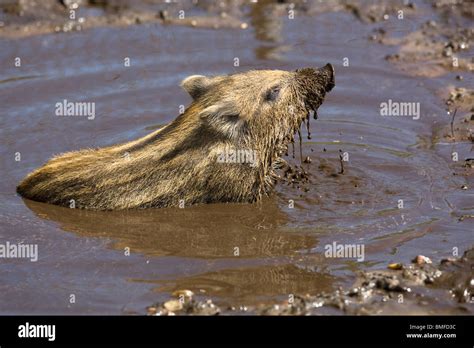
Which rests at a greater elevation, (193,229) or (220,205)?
(220,205)

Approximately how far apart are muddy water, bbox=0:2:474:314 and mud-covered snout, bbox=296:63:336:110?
906 millimetres

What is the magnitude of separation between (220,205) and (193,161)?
2.20ft

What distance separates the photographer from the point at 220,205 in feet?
40.0

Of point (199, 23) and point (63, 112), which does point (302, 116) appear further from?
point (199, 23)

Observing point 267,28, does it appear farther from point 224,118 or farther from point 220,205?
point 220,205

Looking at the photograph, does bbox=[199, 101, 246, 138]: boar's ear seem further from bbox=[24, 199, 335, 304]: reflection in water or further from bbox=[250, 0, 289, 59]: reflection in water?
bbox=[250, 0, 289, 59]: reflection in water

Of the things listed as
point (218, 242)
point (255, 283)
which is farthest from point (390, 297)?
point (218, 242)

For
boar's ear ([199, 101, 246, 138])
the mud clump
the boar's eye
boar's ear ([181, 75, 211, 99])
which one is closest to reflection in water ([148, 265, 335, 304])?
the mud clump

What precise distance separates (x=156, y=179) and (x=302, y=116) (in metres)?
2.29

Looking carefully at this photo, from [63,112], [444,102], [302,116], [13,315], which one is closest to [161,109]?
[63,112]

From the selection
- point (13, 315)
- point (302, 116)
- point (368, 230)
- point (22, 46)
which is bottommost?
point (13, 315)

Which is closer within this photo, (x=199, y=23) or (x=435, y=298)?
(x=435, y=298)

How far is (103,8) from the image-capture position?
1878 cm

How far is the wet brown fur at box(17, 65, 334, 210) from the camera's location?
11.9 meters
